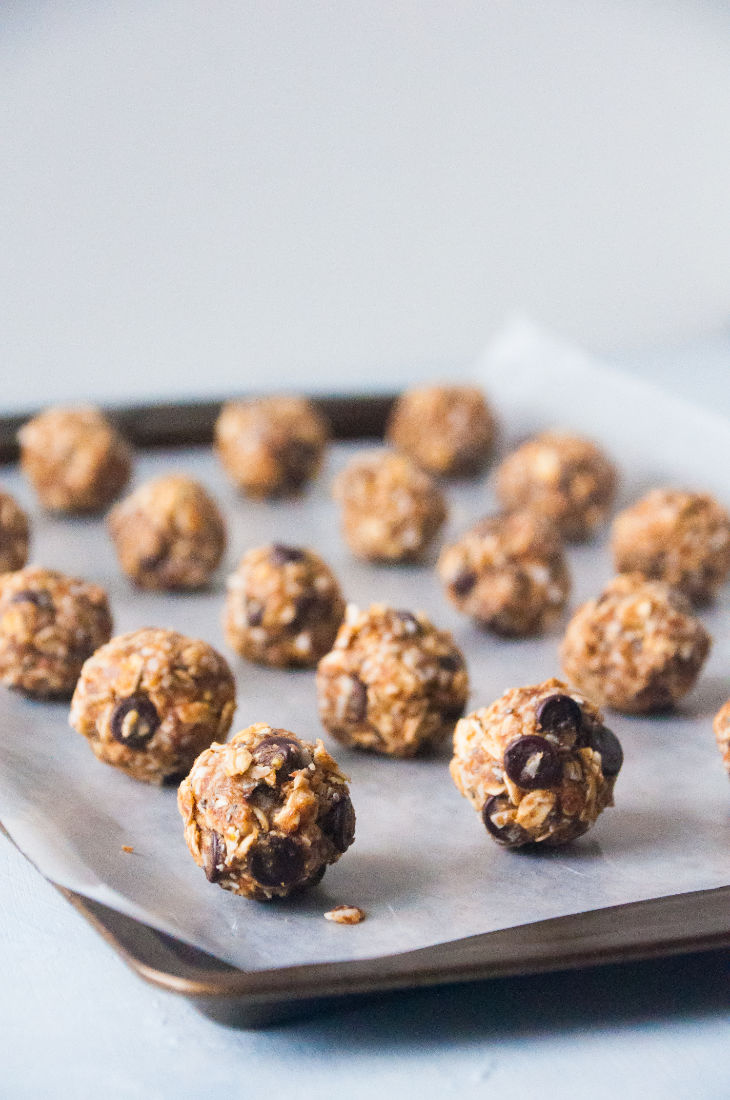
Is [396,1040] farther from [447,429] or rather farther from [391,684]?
[447,429]

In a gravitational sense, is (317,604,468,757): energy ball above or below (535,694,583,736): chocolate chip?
below

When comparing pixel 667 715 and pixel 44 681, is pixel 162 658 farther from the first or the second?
pixel 667 715

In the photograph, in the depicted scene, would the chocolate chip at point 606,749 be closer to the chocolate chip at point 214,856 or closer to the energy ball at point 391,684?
the energy ball at point 391,684

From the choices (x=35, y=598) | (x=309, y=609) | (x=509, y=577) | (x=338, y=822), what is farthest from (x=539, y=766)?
(x=35, y=598)

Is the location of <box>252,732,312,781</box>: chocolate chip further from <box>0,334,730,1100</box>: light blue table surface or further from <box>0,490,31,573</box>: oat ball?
<box>0,490,31,573</box>: oat ball

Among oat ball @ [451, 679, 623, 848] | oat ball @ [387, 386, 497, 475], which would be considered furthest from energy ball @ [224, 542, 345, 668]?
oat ball @ [387, 386, 497, 475]

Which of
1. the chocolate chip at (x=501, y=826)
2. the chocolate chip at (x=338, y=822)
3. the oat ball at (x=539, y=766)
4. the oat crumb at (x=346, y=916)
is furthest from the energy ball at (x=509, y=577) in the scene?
the oat crumb at (x=346, y=916)

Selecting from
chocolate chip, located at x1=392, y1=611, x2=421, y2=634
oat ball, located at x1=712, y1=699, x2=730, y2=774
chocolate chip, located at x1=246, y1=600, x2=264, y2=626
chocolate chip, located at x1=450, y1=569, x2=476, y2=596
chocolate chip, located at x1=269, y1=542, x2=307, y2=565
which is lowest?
chocolate chip, located at x1=246, y1=600, x2=264, y2=626

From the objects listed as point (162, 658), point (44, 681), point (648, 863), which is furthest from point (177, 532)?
point (648, 863)
